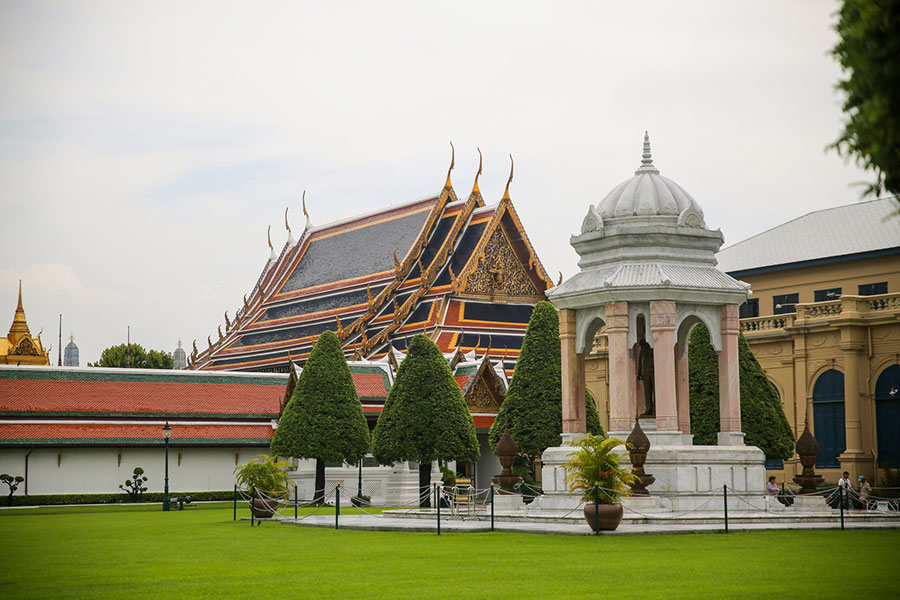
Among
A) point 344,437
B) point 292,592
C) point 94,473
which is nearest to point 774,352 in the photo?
point 344,437

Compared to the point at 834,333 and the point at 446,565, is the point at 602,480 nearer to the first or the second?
the point at 446,565

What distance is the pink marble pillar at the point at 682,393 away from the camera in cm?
2652

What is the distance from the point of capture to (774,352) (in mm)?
43125

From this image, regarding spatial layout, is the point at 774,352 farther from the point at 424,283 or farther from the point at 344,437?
the point at 424,283

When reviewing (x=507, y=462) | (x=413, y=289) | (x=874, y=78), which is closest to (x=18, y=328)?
(x=413, y=289)

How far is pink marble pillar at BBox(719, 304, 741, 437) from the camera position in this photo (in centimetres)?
2545

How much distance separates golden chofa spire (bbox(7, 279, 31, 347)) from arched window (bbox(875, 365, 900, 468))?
7024cm

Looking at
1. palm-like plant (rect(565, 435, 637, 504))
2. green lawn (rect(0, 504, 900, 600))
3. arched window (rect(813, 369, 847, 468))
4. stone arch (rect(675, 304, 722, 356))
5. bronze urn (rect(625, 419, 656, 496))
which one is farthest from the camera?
arched window (rect(813, 369, 847, 468))

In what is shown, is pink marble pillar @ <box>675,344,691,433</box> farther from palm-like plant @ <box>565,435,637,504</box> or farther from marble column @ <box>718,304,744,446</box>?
palm-like plant @ <box>565,435,637,504</box>

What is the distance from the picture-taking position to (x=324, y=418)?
38.9 meters

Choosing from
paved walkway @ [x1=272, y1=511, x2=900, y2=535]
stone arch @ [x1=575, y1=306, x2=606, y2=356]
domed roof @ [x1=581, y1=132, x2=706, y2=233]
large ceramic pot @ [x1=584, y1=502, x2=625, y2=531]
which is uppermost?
domed roof @ [x1=581, y1=132, x2=706, y2=233]

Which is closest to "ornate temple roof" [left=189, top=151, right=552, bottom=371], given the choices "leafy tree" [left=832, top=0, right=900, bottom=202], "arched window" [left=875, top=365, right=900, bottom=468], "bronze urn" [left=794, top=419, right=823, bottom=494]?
"arched window" [left=875, top=365, right=900, bottom=468]

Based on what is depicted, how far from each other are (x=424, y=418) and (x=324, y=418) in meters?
3.46

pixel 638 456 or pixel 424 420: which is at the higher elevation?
pixel 424 420
